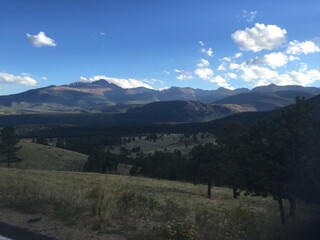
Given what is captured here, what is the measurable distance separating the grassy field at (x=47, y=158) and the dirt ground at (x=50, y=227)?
74.8 m

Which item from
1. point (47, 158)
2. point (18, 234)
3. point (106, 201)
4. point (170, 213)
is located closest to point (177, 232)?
point (106, 201)

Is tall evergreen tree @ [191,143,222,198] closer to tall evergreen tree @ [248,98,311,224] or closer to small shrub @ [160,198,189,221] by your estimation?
tall evergreen tree @ [248,98,311,224]

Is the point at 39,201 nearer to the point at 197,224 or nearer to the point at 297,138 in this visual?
the point at 197,224

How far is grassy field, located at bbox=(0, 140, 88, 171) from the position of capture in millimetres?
85394

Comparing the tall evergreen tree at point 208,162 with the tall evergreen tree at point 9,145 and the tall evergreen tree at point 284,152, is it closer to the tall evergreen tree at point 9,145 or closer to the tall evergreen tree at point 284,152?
the tall evergreen tree at point 284,152

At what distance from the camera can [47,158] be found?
3578 inches

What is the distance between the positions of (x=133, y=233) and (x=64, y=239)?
1331 mm

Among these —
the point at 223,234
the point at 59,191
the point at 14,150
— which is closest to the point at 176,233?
the point at 223,234

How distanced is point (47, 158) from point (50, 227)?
84.9m

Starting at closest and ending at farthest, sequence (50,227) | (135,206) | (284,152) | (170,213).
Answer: (50,227), (170,213), (135,206), (284,152)

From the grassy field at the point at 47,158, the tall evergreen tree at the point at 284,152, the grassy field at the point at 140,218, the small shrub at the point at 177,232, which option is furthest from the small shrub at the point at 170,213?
the grassy field at the point at 47,158

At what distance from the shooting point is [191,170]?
1891 inches

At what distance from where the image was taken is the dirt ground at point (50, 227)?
8.21 metres

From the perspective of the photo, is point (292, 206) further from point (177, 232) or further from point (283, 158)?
point (177, 232)
